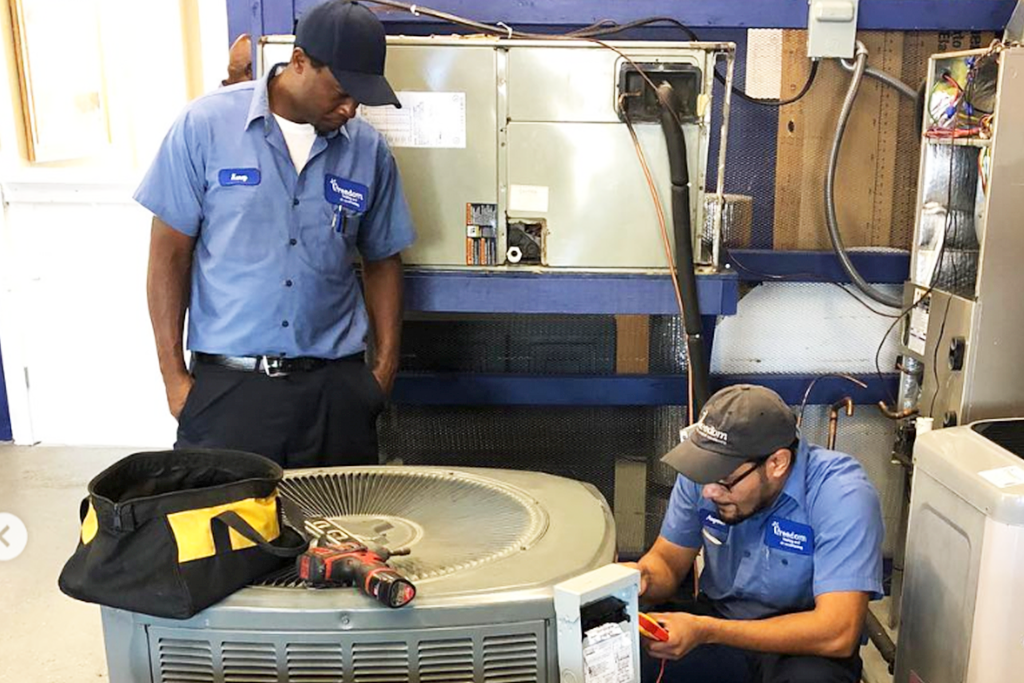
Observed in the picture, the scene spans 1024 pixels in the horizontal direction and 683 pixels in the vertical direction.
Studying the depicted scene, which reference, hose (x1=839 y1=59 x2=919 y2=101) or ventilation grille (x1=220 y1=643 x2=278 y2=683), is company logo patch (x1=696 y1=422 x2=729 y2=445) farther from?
hose (x1=839 y1=59 x2=919 y2=101)

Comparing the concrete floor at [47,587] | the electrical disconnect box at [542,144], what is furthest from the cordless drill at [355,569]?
the concrete floor at [47,587]

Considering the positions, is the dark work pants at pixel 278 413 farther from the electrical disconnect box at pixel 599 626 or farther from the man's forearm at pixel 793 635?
the electrical disconnect box at pixel 599 626

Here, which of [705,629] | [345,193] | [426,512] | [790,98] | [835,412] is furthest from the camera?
[835,412]

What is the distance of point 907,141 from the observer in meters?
2.62

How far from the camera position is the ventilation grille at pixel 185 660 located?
113cm

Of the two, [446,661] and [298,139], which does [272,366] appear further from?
[446,661]

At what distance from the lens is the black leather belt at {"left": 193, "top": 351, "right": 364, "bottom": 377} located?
1.98 m

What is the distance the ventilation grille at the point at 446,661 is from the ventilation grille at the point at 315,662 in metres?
0.10

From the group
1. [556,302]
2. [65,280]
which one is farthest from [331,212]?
[65,280]

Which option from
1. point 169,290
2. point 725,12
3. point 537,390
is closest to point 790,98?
point 725,12

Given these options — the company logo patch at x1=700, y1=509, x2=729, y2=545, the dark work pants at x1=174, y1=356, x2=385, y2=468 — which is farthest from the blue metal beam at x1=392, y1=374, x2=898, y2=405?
the company logo patch at x1=700, y1=509, x2=729, y2=545

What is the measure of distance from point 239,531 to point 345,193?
3.47 ft

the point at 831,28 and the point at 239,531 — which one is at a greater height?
the point at 831,28

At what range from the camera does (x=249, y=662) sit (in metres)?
1.12
